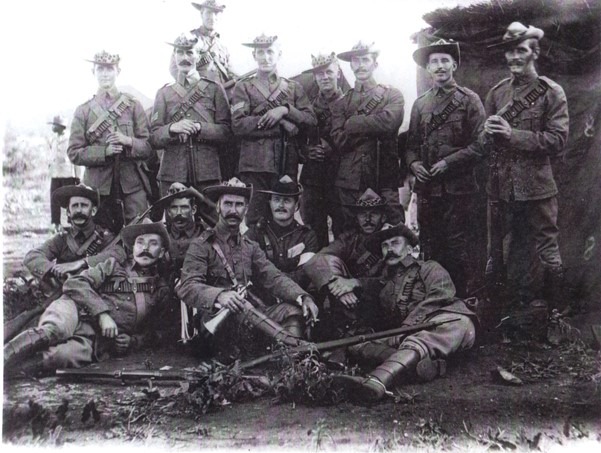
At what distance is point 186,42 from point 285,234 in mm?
1918

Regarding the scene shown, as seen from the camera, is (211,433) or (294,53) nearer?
(211,433)

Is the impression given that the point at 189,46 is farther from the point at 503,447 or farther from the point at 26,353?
the point at 503,447

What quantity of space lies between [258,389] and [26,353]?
192 cm

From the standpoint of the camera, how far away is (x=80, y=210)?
6.28 meters

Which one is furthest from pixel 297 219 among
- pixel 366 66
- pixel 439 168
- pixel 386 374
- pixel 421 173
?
pixel 386 374

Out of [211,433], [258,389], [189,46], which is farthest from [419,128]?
[211,433]

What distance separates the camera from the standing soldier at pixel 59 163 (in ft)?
21.1

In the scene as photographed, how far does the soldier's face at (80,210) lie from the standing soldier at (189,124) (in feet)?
2.07

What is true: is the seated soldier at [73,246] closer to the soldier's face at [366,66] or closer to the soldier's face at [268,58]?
the soldier's face at [268,58]

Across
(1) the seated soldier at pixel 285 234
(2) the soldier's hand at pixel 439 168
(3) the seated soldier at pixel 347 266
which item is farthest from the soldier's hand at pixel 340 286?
(2) the soldier's hand at pixel 439 168

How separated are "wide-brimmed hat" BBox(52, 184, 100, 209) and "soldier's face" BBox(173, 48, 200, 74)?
133 cm

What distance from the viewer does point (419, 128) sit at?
6312 mm

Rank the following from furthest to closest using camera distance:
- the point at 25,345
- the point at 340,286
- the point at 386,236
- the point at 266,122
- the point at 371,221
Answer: the point at 266,122 → the point at 371,221 → the point at 386,236 → the point at 340,286 → the point at 25,345

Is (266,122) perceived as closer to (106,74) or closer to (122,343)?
(106,74)
